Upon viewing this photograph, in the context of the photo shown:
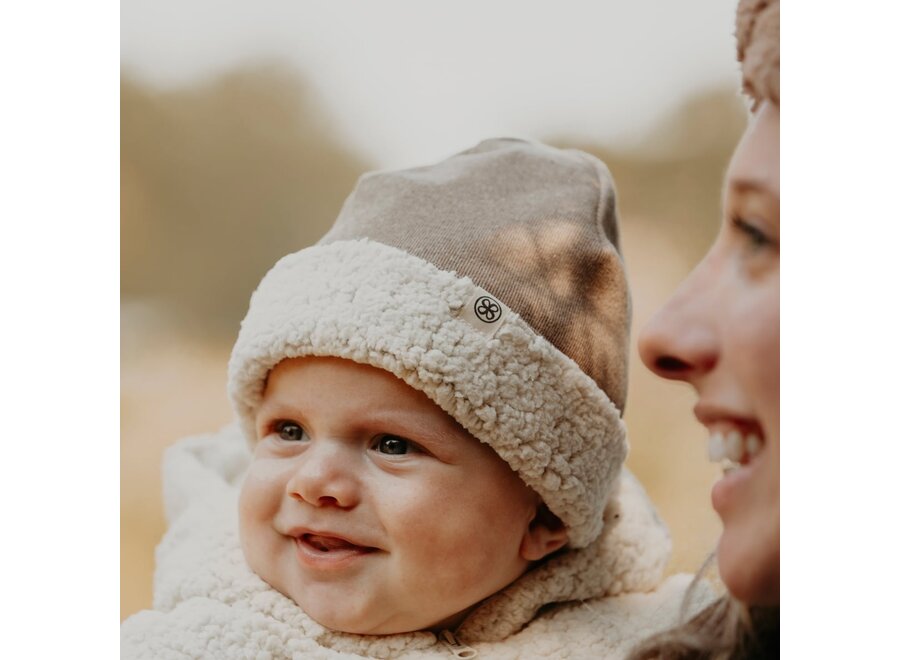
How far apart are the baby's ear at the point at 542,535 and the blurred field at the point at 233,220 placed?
0.16 meters

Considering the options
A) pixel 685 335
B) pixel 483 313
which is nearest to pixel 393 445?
pixel 483 313

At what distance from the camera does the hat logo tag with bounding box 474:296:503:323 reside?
3.24ft

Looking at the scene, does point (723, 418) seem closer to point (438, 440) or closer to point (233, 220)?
point (438, 440)

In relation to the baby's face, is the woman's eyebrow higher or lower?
higher

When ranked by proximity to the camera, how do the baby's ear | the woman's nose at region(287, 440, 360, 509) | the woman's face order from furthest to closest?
the baby's ear
the woman's nose at region(287, 440, 360, 509)
the woman's face

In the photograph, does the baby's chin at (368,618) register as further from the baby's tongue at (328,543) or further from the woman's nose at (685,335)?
the woman's nose at (685,335)

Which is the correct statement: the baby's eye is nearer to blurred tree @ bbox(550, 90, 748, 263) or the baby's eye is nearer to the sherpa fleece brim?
the sherpa fleece brim

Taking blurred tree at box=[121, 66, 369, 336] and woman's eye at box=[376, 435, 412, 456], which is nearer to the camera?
woman's eye at box=[376, 435, 412, 456]

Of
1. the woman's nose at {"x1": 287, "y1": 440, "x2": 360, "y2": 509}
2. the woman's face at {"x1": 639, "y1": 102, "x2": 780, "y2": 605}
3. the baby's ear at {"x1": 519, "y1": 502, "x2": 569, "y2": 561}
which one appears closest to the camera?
the woman's face at {"x1": 639, "y1": 102, "x2": 780, "y2": 605}

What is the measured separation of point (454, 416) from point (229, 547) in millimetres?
340

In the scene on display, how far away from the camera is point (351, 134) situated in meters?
1.16

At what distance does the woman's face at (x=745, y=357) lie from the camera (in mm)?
807

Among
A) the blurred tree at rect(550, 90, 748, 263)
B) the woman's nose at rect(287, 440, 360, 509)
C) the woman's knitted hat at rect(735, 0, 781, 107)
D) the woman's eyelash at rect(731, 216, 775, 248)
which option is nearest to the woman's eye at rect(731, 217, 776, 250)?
the woman's eyelash at rect(731, 216, 775, 248)

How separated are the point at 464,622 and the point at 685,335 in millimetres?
432
